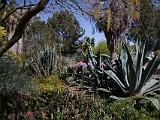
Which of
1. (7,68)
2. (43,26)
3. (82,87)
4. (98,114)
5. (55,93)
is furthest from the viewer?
(43,26)

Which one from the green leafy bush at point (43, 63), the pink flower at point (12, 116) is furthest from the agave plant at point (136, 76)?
the green leafy bush at point (43, 63)

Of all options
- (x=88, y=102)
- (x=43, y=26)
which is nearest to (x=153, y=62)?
(x=88, y=102)

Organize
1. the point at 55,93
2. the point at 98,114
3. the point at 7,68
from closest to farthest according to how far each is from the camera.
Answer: the point at 98,114 < the point at 55,93 < the point at 7,68

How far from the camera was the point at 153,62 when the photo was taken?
32.6ft

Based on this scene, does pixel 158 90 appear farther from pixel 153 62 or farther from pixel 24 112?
pixel 24 112

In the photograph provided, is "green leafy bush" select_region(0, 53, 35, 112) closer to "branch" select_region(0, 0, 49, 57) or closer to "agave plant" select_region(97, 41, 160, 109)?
"agave plant" select_region(97, 41, 160, 109)

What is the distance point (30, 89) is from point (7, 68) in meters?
1.00

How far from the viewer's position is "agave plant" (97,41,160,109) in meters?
9.99

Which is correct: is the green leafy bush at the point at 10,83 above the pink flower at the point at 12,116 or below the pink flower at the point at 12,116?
above

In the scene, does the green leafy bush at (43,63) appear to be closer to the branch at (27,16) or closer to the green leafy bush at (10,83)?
the green leafy bush at (10,83)

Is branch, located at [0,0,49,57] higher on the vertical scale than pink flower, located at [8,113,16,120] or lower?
higher

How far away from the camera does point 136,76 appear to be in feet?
32.8

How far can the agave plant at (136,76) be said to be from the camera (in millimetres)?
9992

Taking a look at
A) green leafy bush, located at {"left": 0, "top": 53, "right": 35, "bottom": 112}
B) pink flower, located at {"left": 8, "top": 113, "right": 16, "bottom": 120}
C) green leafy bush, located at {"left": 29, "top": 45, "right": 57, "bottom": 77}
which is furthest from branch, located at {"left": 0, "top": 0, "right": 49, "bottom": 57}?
green leafy bush, located at {"left": 29, "top": 45, "right": 57, "bottom": 77}
